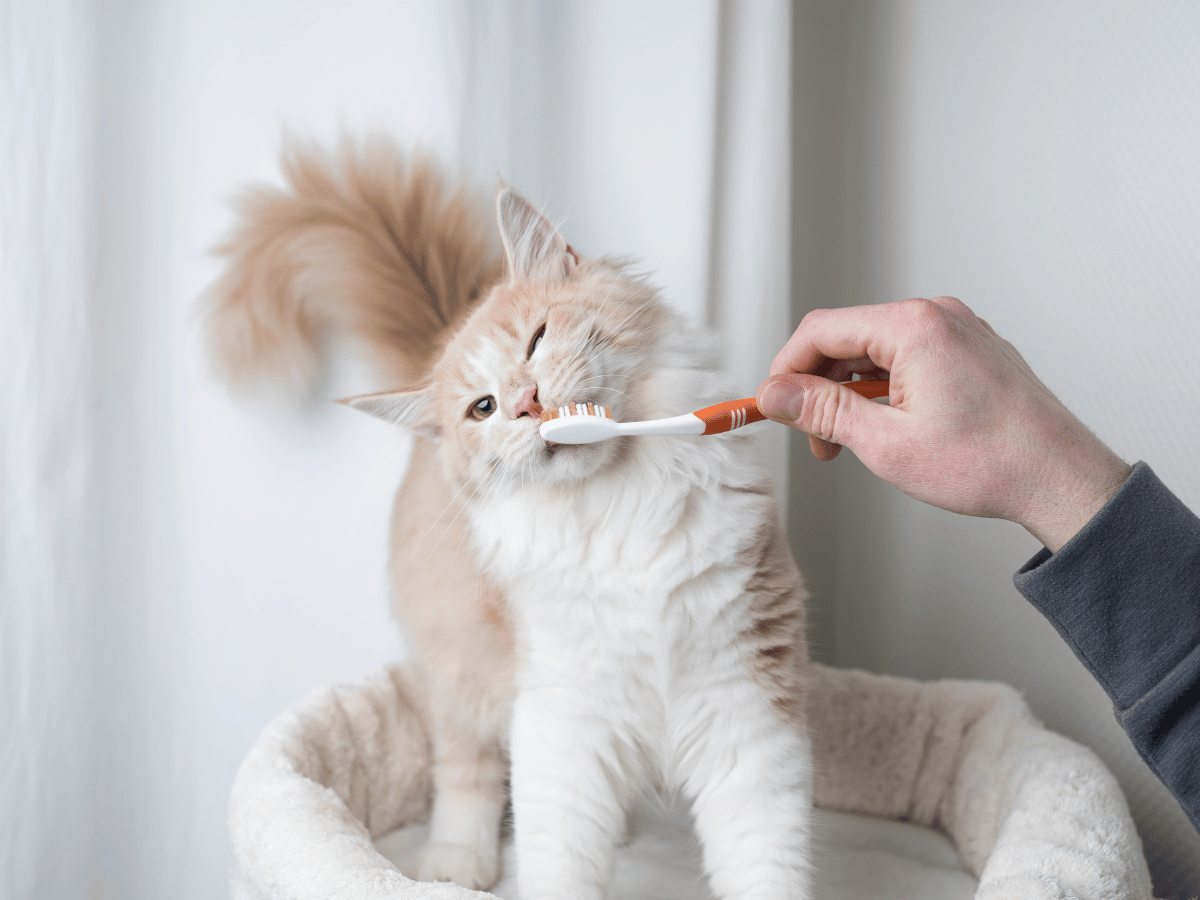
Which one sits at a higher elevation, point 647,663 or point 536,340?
point 536,340

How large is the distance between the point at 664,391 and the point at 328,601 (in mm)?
946

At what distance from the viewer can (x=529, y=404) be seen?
953 mm

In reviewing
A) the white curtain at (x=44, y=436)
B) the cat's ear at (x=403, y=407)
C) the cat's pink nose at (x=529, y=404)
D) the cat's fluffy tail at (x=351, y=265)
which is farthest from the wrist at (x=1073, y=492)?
the white curtain at (x=44, y=436)

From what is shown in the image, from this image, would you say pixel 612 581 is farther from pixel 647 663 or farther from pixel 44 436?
pixel 44 436

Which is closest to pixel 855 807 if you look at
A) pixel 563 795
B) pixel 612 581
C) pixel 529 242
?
pixel 563 795

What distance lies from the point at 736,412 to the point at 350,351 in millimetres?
938

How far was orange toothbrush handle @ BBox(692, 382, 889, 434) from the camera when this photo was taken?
893 mm

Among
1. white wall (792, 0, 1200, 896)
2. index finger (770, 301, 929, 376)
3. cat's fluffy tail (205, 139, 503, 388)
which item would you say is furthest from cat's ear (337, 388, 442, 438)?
white wall (792, 0, 1200, 896)

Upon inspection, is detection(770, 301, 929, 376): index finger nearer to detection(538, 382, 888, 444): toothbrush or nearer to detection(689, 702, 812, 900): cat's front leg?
detection(538, 382, 888, 444): toothbrush

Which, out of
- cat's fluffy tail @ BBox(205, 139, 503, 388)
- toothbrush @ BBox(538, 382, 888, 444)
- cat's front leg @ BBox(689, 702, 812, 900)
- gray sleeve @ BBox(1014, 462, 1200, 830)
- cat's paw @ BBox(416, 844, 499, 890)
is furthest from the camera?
cat's fluffy tail @ BBox(205, 139, 503, 388)

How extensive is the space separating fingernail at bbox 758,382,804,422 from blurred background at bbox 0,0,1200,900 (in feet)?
2.86

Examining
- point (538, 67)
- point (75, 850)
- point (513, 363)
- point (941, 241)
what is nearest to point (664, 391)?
point (513, 363)

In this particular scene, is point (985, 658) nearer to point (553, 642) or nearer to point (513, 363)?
point (553, 642)

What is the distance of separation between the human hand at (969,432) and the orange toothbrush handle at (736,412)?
57 millimetres
